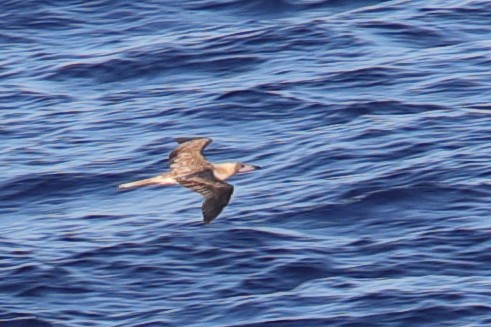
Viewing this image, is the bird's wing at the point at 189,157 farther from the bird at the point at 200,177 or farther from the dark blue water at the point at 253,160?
the dark blue water at the point at 253,160

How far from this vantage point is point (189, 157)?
1535 centimetres

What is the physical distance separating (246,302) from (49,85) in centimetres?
749

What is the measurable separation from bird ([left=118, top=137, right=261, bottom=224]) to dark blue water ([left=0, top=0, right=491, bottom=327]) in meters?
1.50

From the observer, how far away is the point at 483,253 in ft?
55.7

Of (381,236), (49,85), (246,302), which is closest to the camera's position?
(246,302)

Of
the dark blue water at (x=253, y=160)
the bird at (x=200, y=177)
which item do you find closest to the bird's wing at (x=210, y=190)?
the bird at (x=200, y=177)

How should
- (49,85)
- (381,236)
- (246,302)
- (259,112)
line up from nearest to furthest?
1. (246,302)
2. (381,236)
3. (259,112)
4. (49,85)

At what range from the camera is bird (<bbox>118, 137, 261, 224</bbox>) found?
14.2 m

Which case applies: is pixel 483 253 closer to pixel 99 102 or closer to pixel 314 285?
pixel 314 285

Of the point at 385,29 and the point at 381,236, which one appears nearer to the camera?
the point at 381,236

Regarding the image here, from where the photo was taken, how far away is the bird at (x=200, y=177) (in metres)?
14.2

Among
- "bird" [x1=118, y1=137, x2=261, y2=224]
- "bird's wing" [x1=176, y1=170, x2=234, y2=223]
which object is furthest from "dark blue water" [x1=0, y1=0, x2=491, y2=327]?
"bird's wing" [x1=176, y1=170, x2=234, y2=223]

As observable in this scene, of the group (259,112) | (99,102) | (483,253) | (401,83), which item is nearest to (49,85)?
(99,102)

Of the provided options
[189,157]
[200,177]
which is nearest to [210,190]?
[200,177]
